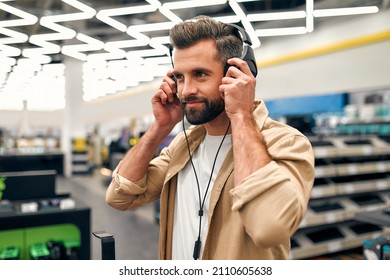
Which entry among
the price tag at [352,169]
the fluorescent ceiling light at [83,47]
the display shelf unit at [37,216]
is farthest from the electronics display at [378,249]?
the fluorescent ceiling light at [83,47]

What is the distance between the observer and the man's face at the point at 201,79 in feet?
2.72

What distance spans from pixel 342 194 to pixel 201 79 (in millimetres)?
2843

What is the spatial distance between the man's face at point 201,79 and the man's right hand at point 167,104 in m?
0.13

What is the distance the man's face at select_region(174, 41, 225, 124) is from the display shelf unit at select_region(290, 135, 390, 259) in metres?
2.34

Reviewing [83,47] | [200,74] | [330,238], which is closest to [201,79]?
[200,74]

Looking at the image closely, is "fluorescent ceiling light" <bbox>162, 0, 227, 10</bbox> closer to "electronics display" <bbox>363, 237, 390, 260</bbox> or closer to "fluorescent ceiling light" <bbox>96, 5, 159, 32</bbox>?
"fluorescent ceiling light" <bbox>96, 5, 159, 32</bbox>

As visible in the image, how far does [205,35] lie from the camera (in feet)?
2.74

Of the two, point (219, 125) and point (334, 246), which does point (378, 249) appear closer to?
point (219, 125)

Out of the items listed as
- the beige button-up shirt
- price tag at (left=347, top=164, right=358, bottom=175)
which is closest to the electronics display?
the beige button-up shirt

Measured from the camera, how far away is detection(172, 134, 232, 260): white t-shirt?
0.90 metres

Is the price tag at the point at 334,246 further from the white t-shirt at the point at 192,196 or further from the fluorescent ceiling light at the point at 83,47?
the fluorescent ceiling light at the point at 83,47

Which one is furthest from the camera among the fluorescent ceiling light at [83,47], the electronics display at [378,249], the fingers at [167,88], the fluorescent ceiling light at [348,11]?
the fluorescent ceiling light at [83,47]
